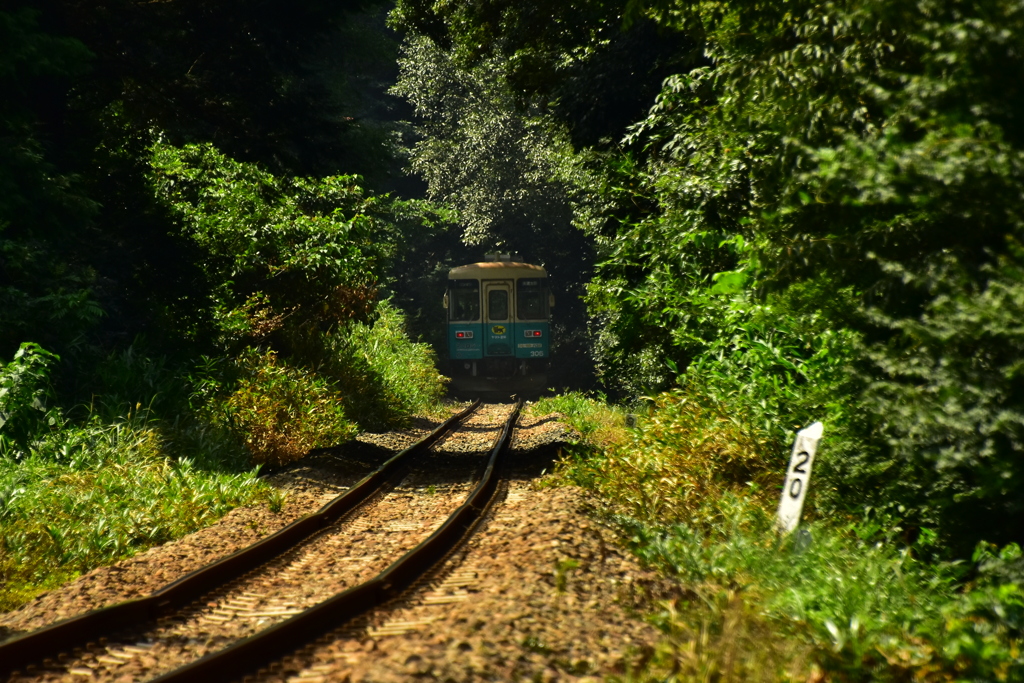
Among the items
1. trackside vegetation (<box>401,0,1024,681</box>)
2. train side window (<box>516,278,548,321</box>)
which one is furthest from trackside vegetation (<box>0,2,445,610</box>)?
train side window (<box>516,278,548,321</box>)

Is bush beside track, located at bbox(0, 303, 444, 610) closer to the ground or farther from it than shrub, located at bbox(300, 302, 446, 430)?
farther from it

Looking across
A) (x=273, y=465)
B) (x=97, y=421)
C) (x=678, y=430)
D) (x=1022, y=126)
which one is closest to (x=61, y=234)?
(x=97, y=421)

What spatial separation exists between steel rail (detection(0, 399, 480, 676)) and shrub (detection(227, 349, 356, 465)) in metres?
3.61

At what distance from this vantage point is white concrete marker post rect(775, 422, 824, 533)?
5797mm

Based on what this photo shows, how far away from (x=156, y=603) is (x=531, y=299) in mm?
24948

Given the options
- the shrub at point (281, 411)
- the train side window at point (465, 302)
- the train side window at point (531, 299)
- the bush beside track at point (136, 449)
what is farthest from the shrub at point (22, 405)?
the train side window at point (531, 299)

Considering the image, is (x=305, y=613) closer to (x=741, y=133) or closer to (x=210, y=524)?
(x=210, y=524)

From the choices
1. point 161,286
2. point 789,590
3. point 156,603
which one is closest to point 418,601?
point 156,603

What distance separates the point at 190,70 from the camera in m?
14.1

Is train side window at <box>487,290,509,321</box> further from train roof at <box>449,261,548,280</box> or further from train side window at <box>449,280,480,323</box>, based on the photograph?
train roof at <box>449,261,548,280</box>

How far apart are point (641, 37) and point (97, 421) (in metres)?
9.60

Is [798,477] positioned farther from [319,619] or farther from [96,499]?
[96,499]

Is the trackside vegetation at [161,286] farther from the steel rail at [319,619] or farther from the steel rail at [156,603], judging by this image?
the steel rail at [319,619]

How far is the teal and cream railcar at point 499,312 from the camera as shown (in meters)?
30.1
